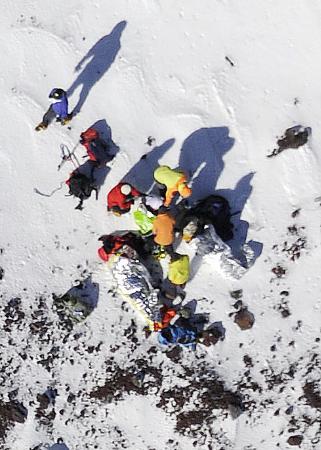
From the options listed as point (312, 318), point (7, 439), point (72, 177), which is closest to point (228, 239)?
point (312, 318)

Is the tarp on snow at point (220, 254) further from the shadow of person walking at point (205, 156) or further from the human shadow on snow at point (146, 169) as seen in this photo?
the human shadow on snow at point (146, 169)

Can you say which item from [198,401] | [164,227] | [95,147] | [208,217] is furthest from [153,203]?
[198,401]

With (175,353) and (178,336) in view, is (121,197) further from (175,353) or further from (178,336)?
(175,353)

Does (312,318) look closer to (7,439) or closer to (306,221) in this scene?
(306,221)

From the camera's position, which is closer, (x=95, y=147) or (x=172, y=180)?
(x=172, y=180)

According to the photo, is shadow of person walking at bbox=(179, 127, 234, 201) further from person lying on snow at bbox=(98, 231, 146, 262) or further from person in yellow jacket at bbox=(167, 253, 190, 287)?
person lying on snow at bbox=(98, 231, 146, 262)

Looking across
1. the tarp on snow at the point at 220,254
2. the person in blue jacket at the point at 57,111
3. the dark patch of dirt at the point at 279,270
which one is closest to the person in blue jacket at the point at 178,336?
the tarp on snow at the point at 220,254
